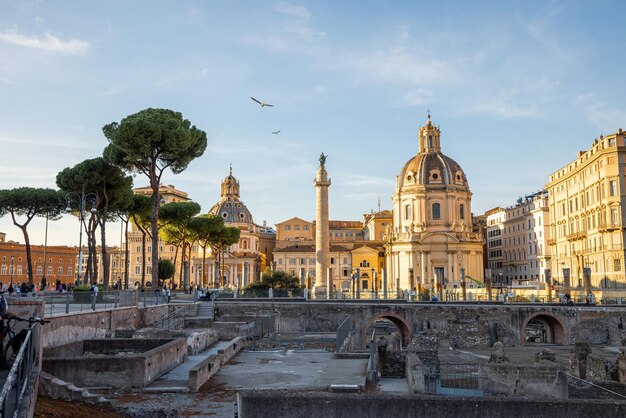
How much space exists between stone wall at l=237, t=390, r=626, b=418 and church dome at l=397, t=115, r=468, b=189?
240 ft

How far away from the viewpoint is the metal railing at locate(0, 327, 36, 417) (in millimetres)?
7724

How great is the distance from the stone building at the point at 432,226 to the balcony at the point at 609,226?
22.1 m

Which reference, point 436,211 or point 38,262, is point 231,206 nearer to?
point 38,262

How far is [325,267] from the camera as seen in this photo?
57.0 metres

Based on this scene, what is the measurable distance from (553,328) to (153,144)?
31.2 metres

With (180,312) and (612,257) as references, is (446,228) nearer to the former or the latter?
(612,257)

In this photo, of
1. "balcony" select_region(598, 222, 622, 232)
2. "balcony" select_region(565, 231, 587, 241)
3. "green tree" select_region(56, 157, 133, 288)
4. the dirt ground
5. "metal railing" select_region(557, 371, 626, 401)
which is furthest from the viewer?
"balcony" select_region(565, 231, 587, 241)

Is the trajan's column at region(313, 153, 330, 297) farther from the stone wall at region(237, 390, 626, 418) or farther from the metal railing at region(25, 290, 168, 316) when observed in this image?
the stone wall at region(237, 390, 626, 418)

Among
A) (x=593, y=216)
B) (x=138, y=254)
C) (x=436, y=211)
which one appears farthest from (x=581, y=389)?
(x=138, y=254)

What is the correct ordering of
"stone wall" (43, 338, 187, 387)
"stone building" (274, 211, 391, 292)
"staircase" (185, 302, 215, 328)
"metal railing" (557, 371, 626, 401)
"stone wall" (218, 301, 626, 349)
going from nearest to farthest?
"metal railing" (557, 371, 626, 401), "stone wall" (43, 338, 187, 387), "staircase" (185, 302, 215, 328), "stone wall" (218, 301, 626, 349), "stone building" (274, 211, 391, 292)

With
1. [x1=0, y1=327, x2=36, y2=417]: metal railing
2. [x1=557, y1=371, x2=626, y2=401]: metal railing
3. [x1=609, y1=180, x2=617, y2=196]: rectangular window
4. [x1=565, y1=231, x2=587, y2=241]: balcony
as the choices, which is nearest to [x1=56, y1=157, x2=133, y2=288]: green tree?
[x1=0, y1=327, x2=36, y2=417]: metal railing

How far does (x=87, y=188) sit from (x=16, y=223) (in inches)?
410

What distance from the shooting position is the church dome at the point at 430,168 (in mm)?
82000

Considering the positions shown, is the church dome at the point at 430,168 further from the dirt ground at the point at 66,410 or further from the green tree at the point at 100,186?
the dirt ground at the point at 66,410
